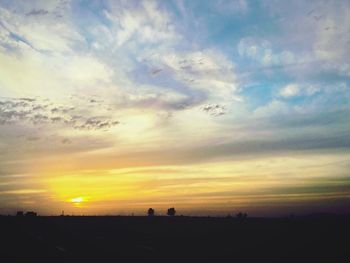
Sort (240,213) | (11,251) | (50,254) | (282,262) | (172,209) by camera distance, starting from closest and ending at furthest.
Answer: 1. (282,262)
2. (50,254)
3. (11,251)
4. (240,213)
5. (172,209)

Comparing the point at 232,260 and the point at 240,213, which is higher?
the point at 240,213

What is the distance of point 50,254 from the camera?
26.4 metres

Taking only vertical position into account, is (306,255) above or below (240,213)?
below

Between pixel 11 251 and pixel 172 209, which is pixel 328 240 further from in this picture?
pixel 172 209

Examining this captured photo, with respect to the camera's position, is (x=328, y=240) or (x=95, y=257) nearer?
(x=95, y=257)

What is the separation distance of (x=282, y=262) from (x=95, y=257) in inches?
404

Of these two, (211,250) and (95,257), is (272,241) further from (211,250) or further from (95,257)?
(95,257)

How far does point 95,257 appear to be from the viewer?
23781mm

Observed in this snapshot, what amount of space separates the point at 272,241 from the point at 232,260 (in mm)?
11528

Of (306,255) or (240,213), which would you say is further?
(240,213)

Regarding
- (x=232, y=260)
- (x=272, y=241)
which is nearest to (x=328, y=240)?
(x=272, y=241)

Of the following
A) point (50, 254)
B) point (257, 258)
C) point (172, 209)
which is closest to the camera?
point (257, 258)

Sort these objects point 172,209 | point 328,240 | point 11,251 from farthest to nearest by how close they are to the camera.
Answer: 1. point 172,209
2. point 328,240
3. point 11,251

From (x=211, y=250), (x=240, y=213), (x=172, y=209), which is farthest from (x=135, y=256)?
(x=172, y=209)
